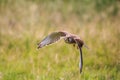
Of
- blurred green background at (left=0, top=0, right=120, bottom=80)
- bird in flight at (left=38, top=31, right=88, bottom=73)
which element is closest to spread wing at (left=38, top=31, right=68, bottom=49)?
bird in flight at (left=38, top=31, right=88, bottom=73)

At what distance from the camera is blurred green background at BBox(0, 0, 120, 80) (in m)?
5.45

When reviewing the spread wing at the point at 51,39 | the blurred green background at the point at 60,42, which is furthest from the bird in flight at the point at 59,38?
the blurred green background at the point at 60,42

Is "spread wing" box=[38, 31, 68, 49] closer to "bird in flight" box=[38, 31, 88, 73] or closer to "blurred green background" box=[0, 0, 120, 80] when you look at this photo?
"bird in flight" box=[38, 31, 88, 73]

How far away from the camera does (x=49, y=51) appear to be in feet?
21.2

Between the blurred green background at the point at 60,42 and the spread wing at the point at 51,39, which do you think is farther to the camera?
the blurred green background at the point at 60,42

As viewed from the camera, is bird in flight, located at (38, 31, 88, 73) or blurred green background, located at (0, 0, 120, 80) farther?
blurred green background, located at (0, 0, 120, 80)

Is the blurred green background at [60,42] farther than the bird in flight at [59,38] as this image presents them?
Yes

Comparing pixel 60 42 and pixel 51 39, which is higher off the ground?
pixel 51 39

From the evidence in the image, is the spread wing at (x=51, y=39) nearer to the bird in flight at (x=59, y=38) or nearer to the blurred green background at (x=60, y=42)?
the bird in flight at (x=59, y=38)

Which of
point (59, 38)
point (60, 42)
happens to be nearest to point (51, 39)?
point (59, 38)

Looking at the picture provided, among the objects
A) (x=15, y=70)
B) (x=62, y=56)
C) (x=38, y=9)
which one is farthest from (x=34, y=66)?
(x=38, y=9)

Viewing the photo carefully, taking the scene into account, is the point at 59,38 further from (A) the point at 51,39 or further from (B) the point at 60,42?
(B) the point at 60,42

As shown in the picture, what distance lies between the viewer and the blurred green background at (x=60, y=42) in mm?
5445

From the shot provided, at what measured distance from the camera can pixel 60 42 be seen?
689 centimetres
